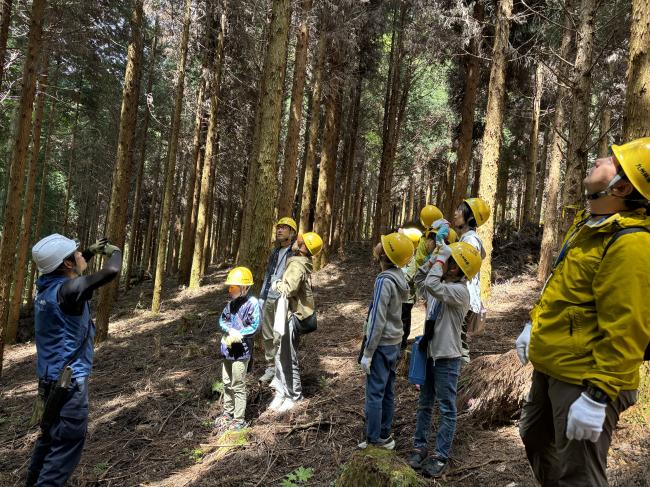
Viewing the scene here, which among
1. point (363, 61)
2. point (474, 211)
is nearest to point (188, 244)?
point (363, 61)

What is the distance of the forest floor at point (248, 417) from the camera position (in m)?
3.94

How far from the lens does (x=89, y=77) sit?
51.6 ft

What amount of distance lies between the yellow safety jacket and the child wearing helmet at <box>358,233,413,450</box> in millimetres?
1682

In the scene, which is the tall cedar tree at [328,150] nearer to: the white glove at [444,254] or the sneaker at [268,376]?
Result: the sneaker at [268,376]

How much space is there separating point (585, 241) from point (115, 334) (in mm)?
12493

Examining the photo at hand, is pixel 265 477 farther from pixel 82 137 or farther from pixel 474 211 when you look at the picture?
pixel 82 137

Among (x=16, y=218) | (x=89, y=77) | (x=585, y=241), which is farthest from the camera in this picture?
(x=89, y=77)

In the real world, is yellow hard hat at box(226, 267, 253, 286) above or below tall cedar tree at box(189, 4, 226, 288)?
below

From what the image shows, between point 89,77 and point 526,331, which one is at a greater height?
point 89,77

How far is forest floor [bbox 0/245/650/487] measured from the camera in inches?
155

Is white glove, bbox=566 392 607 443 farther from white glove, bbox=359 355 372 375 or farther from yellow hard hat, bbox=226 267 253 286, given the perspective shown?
yellow hard hat, bbox=226 267 253 286

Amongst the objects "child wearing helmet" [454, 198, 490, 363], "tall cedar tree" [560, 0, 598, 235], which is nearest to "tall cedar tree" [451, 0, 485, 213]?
"tall cedar tree" [560, 0, 598, 235]

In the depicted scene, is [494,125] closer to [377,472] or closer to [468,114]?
[468,114]

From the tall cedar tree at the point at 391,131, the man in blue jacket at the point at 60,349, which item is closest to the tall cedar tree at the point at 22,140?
the man in blue jacket at the point at 60,349
